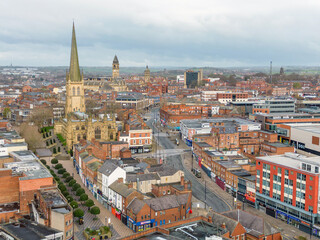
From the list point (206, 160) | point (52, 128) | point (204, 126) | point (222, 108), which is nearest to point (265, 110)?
point (222, 108)

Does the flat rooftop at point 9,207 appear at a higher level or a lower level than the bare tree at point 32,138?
lower

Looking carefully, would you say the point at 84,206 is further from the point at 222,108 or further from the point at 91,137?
the point at 222,108

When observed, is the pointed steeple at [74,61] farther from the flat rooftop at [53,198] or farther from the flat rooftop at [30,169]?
the flat rooftop at [53,198]

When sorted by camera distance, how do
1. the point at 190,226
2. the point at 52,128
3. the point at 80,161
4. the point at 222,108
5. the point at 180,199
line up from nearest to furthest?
1. the point at 190,226
2. the point at 180,199
3. the point at 80,161
4. the point at 52,128
5. the point at 222,108

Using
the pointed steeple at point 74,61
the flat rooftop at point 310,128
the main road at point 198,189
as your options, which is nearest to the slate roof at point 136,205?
the main road at point 198,189

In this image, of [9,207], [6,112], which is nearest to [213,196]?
[9,207]

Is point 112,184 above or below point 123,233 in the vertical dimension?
above
